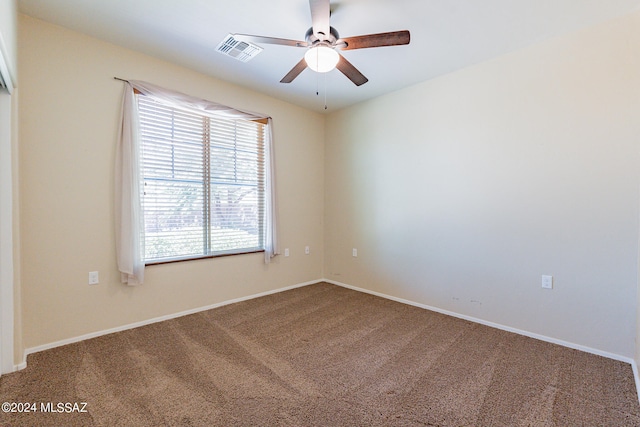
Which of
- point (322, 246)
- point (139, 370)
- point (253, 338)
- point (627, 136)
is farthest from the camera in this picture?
point (322, 246)

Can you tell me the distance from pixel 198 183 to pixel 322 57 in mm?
1984

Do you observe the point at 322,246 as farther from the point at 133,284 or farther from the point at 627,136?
the point at 627,136

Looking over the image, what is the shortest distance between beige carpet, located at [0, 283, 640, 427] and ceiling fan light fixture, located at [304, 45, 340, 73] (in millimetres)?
2292

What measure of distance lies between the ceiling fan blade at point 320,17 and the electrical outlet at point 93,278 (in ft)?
9.08

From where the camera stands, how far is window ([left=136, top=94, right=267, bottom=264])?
2.86m

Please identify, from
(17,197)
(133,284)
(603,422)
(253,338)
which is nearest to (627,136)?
(603,422)

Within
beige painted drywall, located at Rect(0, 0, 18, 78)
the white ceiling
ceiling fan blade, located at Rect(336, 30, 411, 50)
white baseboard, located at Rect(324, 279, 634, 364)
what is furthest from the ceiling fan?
white baseboard, located at Rect(324, 279, 634, 364)

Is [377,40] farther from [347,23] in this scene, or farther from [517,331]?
[517,331]

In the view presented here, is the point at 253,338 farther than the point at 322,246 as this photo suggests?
No

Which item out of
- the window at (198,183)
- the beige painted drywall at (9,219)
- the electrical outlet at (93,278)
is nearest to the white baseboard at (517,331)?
the window at (198,183)

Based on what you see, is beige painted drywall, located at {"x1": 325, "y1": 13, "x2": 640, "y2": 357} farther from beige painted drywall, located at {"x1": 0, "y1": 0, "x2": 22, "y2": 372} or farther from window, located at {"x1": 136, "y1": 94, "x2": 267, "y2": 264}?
beige painted drywall, located at {"x1": 0, "y1": 0, "x2": 22, "y2": 372}

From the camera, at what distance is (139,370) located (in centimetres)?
203

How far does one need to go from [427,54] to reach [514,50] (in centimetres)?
80

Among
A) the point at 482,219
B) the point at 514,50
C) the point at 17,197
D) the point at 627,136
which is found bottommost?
the point at 482,219
